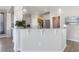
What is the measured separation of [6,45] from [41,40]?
4.53 feet

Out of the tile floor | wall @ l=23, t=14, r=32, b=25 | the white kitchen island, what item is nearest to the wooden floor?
the white kitchen island

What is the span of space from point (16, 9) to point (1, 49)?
63.3 inches

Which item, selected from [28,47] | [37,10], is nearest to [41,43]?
[28,47]

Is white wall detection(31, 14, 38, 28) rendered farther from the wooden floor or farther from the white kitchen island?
the wooden floor

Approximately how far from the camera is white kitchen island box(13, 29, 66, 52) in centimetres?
528

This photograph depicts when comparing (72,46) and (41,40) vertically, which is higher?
(41,40)

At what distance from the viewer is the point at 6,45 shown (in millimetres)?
5586

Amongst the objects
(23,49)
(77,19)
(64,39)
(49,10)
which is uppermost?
(49,10)

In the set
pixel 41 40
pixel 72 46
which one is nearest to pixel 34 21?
pixel 41 40

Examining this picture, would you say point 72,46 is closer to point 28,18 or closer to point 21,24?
point 28,18

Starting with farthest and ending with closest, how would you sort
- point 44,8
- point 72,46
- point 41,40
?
point 41,40 → point 72,46 → point 44,8

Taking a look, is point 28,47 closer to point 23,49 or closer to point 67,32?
point 23,49

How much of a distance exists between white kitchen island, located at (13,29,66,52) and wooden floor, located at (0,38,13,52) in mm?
185

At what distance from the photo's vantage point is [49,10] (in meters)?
5.04
